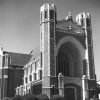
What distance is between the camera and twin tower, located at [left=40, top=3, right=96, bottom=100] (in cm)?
4122

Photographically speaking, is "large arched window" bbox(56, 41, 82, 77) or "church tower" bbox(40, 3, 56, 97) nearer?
"church tower" bbox(40, 3, 56, 97)

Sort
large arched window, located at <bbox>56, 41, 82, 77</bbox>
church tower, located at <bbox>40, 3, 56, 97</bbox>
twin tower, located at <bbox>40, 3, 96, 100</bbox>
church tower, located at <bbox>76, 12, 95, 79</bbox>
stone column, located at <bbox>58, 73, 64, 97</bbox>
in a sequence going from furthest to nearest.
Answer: church tower, located at <bbox>76, 12, 95, 79</bbox> → large arched window, located at <bbox>56, 41, 82, 77</bbox> → twin tower, located at <bbox>40, 3, 96, 100</bbox> → church tower, located at <bbox>40, 3, 56, 97</bbox> → stone column, located at <bbox>58, 73, 64, 97</bbox>

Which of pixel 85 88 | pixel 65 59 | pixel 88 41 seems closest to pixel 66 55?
pixel 65 59

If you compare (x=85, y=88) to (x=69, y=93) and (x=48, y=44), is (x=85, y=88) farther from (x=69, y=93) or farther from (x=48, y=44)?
(x=48, y=44)

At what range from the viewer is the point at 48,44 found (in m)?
42.1

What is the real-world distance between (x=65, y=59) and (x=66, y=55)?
3.71ft

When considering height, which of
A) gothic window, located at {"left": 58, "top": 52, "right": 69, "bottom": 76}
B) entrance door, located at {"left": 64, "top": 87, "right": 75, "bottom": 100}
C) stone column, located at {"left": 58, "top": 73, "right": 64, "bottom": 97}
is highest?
gothic window, located at {"left": 58, "top": 52, "right": 69, "bottom": 76}

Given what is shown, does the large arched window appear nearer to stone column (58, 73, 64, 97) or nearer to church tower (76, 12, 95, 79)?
church tower (76, 12, 95, 79)

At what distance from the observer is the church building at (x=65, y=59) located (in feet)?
135

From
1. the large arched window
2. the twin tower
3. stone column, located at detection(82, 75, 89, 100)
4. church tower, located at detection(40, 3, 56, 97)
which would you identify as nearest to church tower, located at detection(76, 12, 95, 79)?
the twin tower

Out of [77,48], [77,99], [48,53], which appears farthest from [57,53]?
[77,99]

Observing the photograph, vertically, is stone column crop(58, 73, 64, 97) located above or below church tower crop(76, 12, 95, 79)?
below

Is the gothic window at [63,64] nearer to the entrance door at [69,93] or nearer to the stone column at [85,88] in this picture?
the entrance door at [69,93]

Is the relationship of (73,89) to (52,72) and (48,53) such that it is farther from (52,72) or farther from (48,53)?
(48,53)
